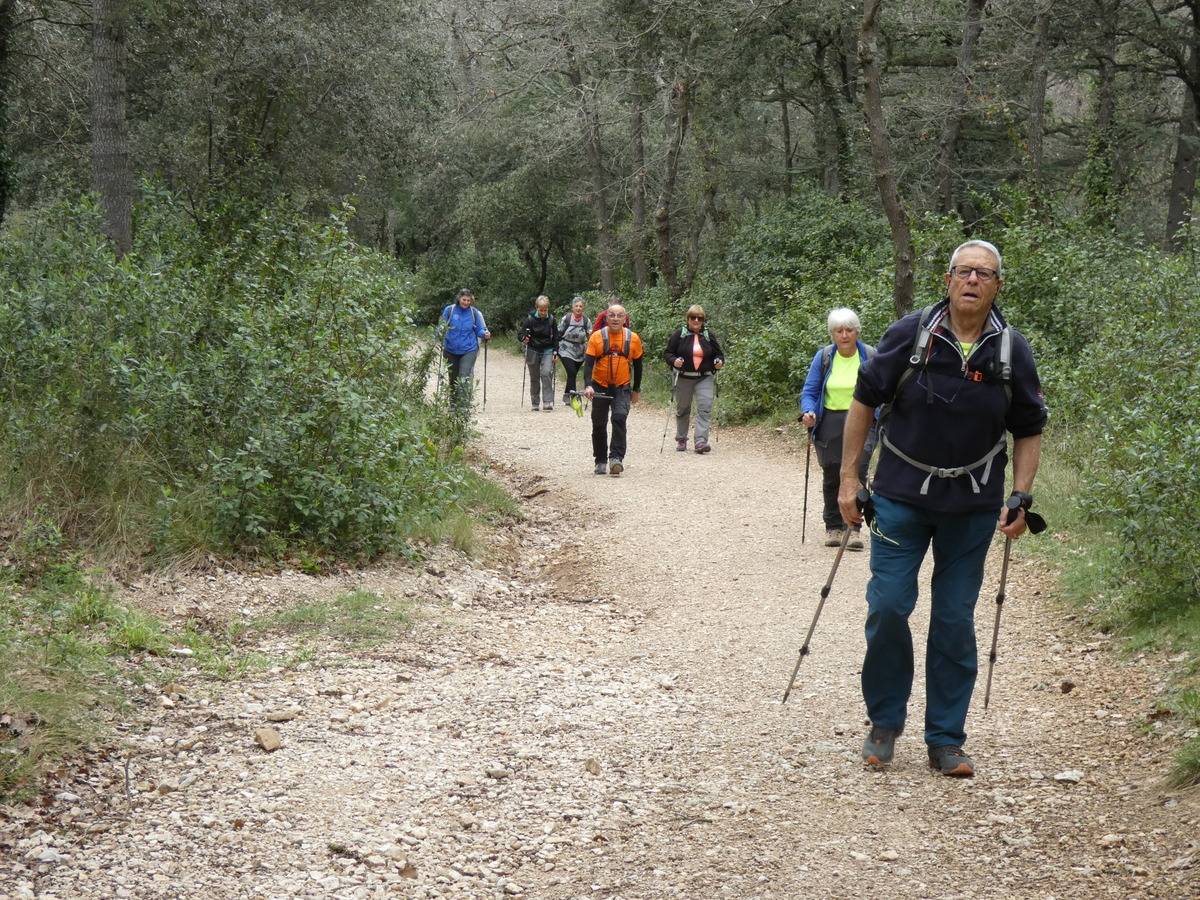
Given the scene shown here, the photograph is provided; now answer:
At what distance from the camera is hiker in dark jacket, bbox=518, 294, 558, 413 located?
2036cm

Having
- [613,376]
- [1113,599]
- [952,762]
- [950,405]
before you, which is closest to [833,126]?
[613,376]

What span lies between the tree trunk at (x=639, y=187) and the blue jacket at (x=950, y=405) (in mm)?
22184

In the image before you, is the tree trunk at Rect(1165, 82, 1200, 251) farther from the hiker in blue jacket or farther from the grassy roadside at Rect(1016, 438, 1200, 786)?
the grassy roadside at Rect(1016, 438, 1200, 786)

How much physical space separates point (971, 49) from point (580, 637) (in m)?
18.8

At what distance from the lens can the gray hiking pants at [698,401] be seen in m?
15.2

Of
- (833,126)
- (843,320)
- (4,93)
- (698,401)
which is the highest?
(833,126)

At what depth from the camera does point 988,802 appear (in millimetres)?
4652

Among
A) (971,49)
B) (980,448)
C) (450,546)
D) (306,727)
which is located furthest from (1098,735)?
(971,49)

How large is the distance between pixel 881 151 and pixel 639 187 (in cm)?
1497

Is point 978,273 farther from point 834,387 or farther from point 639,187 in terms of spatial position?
point 639,187

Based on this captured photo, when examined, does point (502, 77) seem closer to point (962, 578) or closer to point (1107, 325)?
point (1107, 325)

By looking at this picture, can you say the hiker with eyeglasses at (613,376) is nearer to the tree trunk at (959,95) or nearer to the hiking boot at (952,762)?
the hiking boot at (952,762)

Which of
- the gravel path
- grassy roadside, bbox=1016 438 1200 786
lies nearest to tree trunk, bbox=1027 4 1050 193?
grassy roadside, bbox=1016 438 1200 786

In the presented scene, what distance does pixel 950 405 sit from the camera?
460cm
